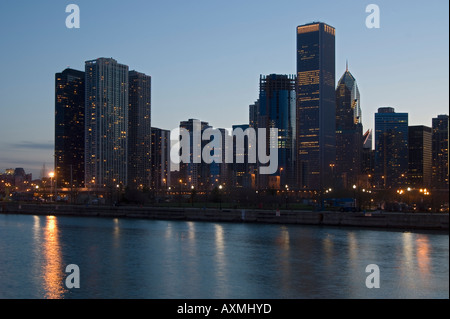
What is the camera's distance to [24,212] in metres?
106

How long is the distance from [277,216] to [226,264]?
3378cm

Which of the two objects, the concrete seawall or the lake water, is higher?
the concrete seawall

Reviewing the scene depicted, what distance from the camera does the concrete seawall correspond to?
58.0m

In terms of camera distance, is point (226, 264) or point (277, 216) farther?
point (277, 216)

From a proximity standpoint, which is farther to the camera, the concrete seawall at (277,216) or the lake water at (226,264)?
the concrete seawall at (277,216)

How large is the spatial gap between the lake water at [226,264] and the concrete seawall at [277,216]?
3.39 m

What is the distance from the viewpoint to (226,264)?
36.4 meters

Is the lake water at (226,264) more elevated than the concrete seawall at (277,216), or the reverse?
the concrete seawall at (277,216)

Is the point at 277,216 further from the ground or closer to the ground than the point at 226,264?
further from the ground

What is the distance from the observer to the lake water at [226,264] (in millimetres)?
28141

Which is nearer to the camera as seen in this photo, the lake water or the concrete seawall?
the lake water

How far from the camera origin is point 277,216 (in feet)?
228

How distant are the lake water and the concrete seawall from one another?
3.39 m
